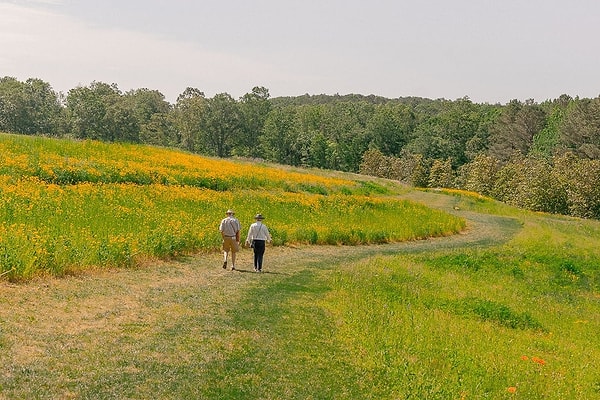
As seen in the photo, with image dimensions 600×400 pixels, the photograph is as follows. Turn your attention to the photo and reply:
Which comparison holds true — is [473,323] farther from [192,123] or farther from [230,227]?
[192,123]

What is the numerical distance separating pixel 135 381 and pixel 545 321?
12684 mm

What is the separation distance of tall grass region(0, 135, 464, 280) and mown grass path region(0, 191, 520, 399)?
1.04 meters

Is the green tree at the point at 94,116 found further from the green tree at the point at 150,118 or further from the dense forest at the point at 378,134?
the green tree at the point at 150,118

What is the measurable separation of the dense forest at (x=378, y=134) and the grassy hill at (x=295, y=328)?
54.0 meters

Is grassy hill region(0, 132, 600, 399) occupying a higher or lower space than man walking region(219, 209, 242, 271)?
lower

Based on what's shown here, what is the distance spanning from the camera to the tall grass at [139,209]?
13.9m

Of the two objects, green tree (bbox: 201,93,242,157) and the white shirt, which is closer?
the white shirt

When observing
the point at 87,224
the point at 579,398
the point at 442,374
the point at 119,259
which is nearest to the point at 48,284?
the point at 119,259

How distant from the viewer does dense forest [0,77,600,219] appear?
245ft

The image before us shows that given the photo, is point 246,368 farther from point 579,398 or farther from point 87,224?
point 87,224

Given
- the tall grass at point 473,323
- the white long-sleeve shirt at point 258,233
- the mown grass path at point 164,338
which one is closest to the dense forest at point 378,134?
the tall grass at point 473,323

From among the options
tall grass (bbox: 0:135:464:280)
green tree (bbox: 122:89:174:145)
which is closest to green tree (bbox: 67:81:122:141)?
green tree (bbox: 122:89:174:145)

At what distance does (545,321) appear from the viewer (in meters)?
15.3

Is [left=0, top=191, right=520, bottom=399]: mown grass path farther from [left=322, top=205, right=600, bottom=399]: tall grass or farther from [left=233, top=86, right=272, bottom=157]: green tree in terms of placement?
[left=233, top=86, right=272, bottom=157]: green tree
